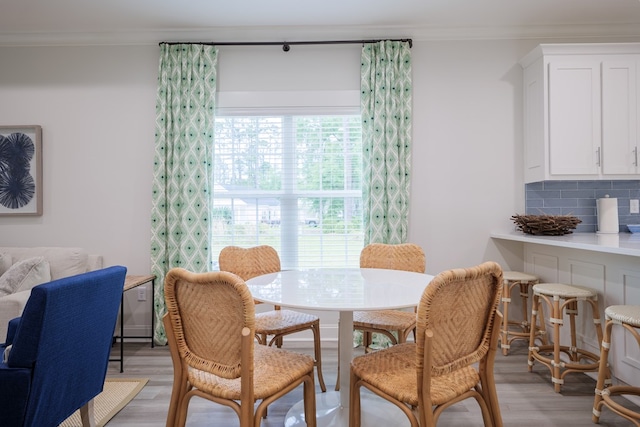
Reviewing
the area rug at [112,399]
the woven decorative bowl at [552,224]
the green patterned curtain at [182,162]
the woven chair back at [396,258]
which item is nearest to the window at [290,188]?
the green patterned curtain at [182,162]

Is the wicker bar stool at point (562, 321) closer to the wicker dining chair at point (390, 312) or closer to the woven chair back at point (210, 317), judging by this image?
the wicker dining chair at point (390, 312)

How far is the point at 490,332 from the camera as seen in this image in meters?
1.26

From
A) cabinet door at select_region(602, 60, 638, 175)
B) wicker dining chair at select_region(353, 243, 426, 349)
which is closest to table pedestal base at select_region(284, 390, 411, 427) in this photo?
wicker dining chair at select_region(353, 243, 426, 349)

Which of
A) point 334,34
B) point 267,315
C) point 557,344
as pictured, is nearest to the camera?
point 557,344

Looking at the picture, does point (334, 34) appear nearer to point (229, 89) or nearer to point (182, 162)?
point (229, 89)

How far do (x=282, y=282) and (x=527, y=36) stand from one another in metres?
3.17

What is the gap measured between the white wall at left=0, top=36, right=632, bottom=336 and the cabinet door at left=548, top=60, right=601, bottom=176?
0.35 m

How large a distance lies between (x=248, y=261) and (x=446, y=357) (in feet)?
4.90

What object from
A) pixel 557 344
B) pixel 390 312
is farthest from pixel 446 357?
pixel 557 344

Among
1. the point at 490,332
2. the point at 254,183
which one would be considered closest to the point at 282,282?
the point at 490,332

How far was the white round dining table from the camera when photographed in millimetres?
1291

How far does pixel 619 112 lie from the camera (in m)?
2.71

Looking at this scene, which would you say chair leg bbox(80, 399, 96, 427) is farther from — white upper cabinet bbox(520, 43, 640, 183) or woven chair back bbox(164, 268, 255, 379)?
white upper cabinet bbox(520, 43, 640, 183)

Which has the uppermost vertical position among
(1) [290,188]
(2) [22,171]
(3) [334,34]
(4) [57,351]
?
(3) [334,34]
